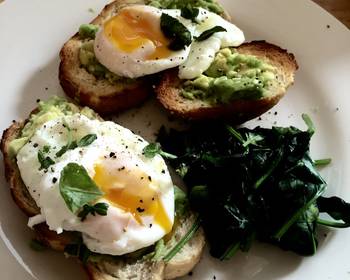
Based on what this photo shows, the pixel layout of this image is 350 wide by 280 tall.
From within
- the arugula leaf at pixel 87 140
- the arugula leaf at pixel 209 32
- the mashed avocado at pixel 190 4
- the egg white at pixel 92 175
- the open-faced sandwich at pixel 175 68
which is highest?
the mashed avocado at pixel 190 4

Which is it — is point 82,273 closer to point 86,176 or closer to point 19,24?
point 86,176

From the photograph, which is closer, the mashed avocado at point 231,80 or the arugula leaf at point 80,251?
the arugula leaf at point 80,251

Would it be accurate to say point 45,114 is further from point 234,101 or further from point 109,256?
point 234,101

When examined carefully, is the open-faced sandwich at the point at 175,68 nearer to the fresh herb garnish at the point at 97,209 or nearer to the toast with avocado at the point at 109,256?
the toast with avocado at the point at 109,256

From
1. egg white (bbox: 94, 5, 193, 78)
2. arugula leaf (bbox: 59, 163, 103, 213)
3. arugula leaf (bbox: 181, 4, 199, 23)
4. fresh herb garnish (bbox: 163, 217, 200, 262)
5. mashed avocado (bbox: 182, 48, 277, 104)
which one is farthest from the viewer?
arugula leaf (bbox: 181, 4, 199, 23)

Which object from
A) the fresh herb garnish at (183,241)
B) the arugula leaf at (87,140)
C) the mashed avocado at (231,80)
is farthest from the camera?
the mashed avocado at (231,80)

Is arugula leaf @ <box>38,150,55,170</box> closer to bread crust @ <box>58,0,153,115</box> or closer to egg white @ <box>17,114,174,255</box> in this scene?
egg white @ <box>17,114,174,255</box>

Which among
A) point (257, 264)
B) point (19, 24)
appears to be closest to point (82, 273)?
point (257, 264)

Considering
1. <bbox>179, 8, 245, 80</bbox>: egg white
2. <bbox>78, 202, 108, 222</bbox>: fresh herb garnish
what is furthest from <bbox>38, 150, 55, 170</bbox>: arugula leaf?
<bbox>179, 8, 245, 80</bbox>: egg white

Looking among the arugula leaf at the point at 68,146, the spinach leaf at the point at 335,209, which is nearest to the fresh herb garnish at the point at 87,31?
the arugula leaf at the point at 68,146

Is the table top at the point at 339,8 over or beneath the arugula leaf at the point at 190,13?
beneath
